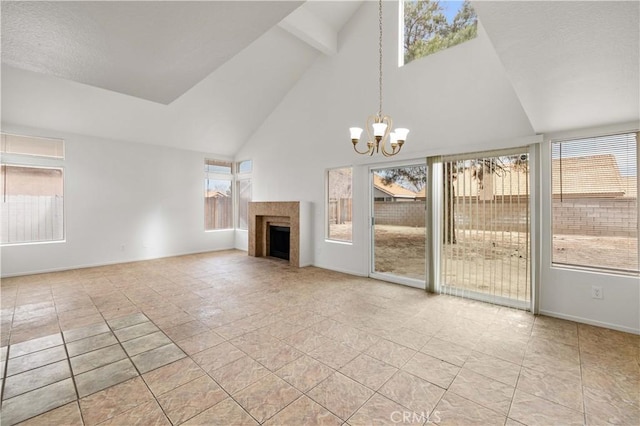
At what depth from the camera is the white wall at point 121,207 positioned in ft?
17.6

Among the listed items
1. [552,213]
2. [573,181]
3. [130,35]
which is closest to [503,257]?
[552,213]

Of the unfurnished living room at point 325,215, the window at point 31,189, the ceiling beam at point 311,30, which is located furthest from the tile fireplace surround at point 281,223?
the window at point 31,189

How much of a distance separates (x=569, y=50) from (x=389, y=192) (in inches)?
129

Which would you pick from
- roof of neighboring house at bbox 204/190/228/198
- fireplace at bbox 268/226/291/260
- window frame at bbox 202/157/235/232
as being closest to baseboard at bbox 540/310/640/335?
fireplace at bbox 268/226/291/260

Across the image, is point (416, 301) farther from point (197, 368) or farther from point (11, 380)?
point (11, 380)

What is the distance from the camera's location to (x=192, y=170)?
7.11 meters

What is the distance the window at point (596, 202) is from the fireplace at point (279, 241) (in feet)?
15.2

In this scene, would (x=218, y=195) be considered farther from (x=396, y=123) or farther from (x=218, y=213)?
(x=396, y=123)

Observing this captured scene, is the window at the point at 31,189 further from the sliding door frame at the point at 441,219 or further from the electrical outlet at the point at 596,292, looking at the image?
the electrical outlet at the point at 596,292

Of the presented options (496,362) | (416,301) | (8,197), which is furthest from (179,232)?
(496,362)

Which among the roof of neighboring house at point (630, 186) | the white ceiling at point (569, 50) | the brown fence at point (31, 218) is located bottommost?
the brown fence at point (31, 218)

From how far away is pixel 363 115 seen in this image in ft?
15.8

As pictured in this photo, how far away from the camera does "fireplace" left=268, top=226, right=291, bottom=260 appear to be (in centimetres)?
643

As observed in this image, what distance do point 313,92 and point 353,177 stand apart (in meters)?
2.00
